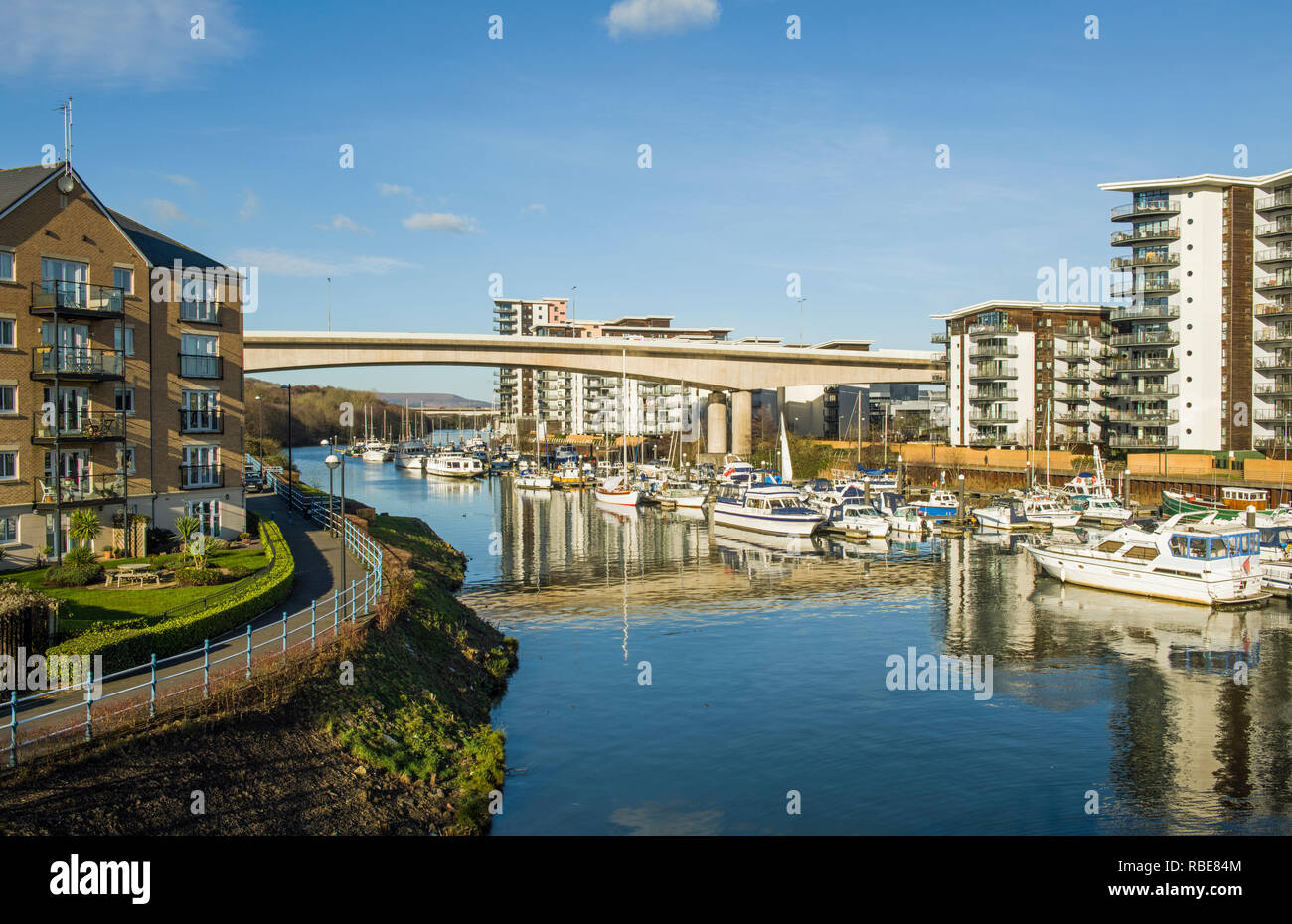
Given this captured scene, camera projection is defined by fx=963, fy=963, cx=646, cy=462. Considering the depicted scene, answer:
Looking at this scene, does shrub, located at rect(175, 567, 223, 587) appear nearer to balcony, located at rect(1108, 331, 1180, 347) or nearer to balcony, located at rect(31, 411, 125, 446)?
balcony, located at rect(31, 411, 125, 446)

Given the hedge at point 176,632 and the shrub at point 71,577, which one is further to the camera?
the shrub at point 71,577

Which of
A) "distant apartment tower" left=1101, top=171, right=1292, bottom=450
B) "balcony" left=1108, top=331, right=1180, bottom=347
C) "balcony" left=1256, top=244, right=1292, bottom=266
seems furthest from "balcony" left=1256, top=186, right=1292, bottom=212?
"balcony" left=1108, top=331, right=1180, bottom=347

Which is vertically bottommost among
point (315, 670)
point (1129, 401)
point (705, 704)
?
point (705, 704)

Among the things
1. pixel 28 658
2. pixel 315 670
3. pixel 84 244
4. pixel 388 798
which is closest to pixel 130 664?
pixel 28 658

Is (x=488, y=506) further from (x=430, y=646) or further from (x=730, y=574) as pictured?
(x=430, y=646)

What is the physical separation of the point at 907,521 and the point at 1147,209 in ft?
116

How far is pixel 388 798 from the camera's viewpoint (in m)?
17.3

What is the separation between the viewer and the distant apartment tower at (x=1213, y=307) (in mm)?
72875

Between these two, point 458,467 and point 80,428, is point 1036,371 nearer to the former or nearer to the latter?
point 458,467

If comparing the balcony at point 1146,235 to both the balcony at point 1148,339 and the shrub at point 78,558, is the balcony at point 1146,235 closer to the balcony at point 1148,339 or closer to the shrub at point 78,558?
the balcony at point 1148,339

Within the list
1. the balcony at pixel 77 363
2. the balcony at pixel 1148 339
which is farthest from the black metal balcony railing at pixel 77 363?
the balcony at pixel 1148 339

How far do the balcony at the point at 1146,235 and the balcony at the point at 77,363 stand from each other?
74.3 meters

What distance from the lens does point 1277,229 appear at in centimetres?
7244
